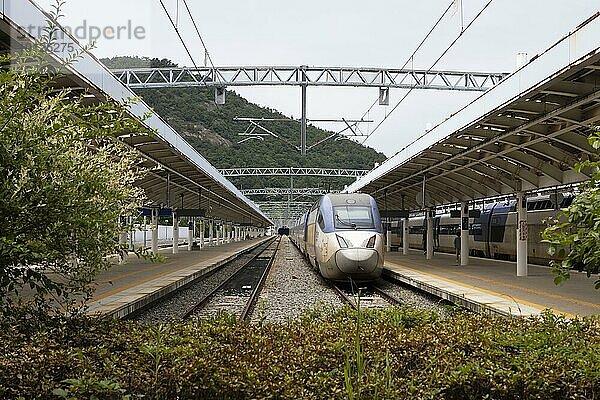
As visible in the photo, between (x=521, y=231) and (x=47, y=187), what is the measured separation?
17467 millimetres

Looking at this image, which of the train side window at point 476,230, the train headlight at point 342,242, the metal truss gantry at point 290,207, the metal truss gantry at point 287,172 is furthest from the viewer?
the metal truss gantry at point 290,207

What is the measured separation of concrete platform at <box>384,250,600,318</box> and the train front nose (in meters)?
1.51

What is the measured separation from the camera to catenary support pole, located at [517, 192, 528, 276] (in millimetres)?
21120

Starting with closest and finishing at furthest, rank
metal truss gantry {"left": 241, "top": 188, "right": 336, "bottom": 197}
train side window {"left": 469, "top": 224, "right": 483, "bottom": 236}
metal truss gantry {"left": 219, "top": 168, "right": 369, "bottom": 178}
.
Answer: train side window {"left": 469, "top": 224, "right": 483, "bottom": 236} → metal truss gantry {"left": 219, "top": 168, "right": 369, "bottom": 178} → metal truss gantry {"left": 241, "top": 188, "right": 336, "bottom": 197}

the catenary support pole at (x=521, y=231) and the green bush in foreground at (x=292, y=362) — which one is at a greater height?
the catenary support pole at (x=521, y=231)

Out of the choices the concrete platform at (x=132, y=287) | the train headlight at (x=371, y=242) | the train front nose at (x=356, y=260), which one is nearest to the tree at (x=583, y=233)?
the concrete platform at (x=132, y=287)

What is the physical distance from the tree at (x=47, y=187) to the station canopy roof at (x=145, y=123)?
0.71m

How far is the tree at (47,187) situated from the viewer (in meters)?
6.21

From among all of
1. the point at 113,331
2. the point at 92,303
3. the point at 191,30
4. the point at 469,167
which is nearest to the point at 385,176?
the point at 469,167

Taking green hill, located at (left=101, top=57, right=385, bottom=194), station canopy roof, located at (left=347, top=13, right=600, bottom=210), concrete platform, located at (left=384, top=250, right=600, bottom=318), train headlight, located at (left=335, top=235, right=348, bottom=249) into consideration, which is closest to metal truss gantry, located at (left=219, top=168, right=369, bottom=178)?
green hill, located at (left=101, top=57, right=385, bottom=194)

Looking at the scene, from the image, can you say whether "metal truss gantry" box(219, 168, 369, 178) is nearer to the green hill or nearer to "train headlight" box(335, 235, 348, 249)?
the green hill

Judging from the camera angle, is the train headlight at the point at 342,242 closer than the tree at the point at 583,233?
No

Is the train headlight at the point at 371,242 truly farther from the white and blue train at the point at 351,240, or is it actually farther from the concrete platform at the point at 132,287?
the concrete platform at the point at 132,287

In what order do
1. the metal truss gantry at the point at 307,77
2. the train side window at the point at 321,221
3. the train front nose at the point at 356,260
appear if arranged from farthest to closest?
the metal truss gantry at the point at 307,77 < the train side window at the point at 321,221 < the train front nose at the point at 356,260
